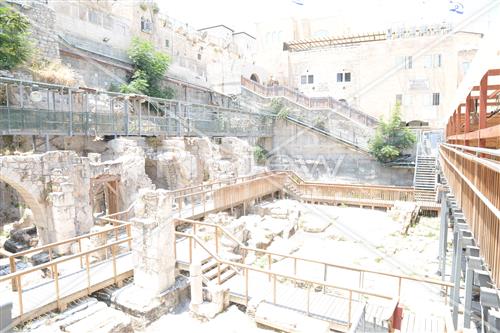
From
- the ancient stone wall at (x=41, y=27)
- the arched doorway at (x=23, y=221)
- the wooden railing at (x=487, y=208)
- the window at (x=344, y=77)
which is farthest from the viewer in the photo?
the window at (x=344, y=77)

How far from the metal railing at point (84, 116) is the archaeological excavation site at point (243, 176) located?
11cm

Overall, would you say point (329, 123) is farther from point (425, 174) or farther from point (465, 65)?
point (465, 65)

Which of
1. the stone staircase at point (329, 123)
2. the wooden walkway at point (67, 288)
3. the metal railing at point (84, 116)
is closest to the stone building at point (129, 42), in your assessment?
the stone staircase at point (329, 123)

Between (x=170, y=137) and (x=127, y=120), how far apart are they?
3.48 meters

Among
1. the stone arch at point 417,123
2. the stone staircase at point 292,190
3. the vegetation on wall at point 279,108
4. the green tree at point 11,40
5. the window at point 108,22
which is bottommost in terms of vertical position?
the stone staircase at point 292,190

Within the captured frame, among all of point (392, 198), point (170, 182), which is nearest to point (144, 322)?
point (170, 182)

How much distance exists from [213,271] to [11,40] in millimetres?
15701

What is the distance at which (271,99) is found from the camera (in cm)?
3100

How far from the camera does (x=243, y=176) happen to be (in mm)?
20797

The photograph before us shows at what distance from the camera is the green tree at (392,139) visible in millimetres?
25203

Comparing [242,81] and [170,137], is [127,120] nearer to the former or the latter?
[170,137]

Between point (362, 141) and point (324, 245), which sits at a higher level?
point (362, 141)

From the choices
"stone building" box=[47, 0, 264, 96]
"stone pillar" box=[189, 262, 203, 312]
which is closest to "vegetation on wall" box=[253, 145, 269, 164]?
"stone building" box=[47, 0, 264, 96]

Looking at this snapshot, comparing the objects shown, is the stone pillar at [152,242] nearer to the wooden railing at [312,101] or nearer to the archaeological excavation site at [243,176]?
the archaeological excavation site at [243,176]
